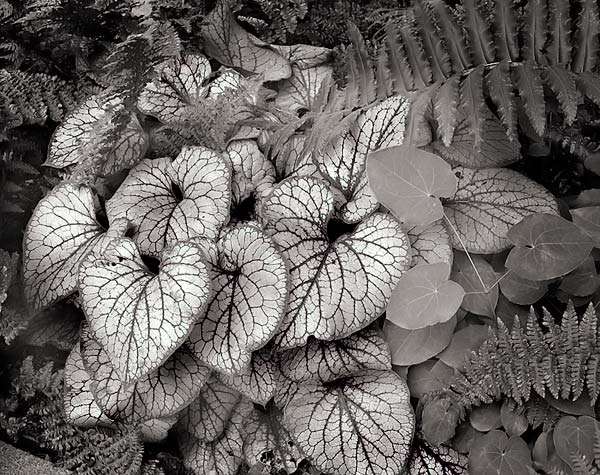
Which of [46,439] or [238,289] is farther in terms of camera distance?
[46,439]

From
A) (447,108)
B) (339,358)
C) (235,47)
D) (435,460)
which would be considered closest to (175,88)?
(235,47)

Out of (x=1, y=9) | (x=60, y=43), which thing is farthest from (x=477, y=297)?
(x=1, y=9)

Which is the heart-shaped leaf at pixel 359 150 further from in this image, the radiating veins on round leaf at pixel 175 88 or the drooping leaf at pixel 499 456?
the drooping leaf at pixel 499 456

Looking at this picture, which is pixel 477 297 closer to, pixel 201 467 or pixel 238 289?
pixel 238 289

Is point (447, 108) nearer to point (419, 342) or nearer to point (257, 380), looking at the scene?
point (419, 342)

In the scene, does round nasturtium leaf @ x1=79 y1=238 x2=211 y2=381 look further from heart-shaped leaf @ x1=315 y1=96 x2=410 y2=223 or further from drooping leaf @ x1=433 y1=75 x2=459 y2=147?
drooping leaf @ x1=433 y1=75 x2=459 y2=147
